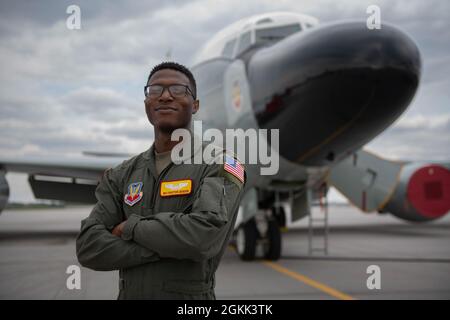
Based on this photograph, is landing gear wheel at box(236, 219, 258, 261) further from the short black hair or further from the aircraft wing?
the short black hair

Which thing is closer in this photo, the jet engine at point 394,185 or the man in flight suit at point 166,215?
the man in flight suit at point 166,215

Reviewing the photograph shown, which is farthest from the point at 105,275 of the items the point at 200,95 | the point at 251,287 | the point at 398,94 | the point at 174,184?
the point at 174,184

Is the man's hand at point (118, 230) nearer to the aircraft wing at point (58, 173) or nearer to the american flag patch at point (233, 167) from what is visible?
the american flag patch at point (233, 167)

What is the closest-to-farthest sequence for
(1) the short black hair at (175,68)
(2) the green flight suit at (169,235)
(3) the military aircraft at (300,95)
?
1. (2) the green flight suit at (169,235)
2. (1) the short black hair at (175,68)
3. (3) the military aircraft at (300,95)

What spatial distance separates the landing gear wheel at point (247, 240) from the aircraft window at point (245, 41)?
8.54 ft

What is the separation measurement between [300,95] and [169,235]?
386cm

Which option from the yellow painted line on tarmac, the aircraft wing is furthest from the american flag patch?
the aircraft wing

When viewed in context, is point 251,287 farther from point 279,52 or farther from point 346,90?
point 279,52

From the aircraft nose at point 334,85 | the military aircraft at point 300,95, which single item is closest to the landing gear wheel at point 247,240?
the military aircraft at point 300,95

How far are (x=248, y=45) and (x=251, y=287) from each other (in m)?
3.56

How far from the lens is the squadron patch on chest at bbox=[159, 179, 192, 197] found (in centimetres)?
173

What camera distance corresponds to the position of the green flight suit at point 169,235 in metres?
1.62

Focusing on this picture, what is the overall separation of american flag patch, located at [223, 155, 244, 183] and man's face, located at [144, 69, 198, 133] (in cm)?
22

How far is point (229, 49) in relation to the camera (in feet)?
23.4
